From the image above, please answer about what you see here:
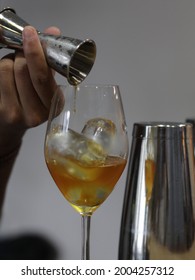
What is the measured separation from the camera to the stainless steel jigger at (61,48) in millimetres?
602

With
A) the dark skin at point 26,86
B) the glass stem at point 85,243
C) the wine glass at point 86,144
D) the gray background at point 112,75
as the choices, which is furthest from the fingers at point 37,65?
the gray background at point 112,75

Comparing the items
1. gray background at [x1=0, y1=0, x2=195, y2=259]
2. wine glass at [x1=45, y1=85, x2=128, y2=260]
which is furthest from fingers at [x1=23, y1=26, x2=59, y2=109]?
gray background at [x1=0, y1=0, x2=195, y2=259]

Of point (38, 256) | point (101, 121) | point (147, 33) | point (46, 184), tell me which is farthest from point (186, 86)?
point (101, 121)

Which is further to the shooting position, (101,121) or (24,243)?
(24,243)

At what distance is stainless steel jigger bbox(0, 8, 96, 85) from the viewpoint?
0.60 m

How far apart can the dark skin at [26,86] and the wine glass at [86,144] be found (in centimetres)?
13

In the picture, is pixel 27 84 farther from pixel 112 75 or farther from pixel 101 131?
pixel 112 75

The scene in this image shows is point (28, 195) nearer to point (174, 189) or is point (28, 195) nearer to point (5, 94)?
point (5, 94)

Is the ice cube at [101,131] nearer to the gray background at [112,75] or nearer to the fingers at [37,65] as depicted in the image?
the fingers at [37,65]

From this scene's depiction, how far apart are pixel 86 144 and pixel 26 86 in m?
0.24

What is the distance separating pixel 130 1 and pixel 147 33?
0.10m

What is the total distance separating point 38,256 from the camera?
4.08 ft

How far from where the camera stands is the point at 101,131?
0.53 metres

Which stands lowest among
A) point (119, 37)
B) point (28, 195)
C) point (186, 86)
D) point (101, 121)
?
point (28, 195)
